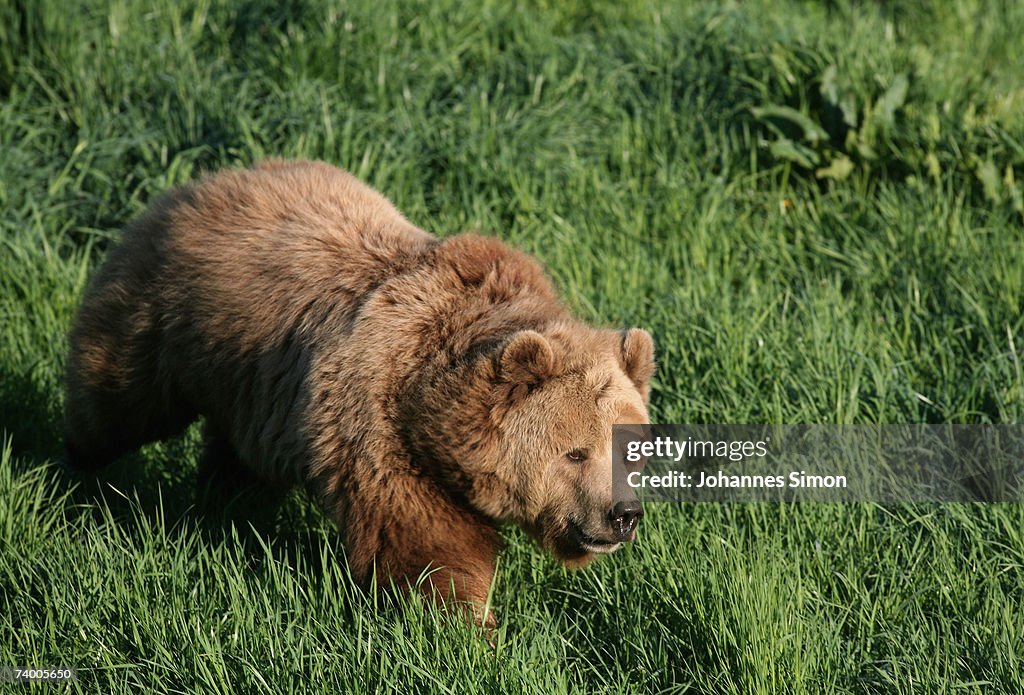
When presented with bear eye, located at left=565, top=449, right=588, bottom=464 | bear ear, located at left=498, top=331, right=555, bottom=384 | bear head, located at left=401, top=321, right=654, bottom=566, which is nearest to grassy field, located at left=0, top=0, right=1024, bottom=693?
bear head, located at left=401, top=321, right=654, bottom=566

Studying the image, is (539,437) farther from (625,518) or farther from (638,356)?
(638,356)

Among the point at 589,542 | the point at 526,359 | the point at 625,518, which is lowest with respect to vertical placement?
the point at 589,542

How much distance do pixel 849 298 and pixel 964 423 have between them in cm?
117

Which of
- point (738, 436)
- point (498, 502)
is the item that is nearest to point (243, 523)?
point (498, 502)

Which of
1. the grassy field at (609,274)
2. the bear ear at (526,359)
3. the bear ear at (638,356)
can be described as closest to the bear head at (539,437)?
the bear ear at (526,359)

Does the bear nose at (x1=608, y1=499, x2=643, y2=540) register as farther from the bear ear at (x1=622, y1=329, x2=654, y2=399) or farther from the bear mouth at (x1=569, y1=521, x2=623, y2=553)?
the bear ear at (x1=622, y1=329, x2=654, y2=399)

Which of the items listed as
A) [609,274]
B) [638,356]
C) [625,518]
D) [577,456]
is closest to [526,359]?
[577,456]

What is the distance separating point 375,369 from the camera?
172 inches

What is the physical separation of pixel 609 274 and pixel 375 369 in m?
2.37

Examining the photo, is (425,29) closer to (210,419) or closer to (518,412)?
(210,419)

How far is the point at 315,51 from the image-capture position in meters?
7.61

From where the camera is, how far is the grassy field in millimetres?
4230

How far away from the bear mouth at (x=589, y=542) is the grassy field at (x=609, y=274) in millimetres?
275

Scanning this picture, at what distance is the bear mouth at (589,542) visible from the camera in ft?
14.2
